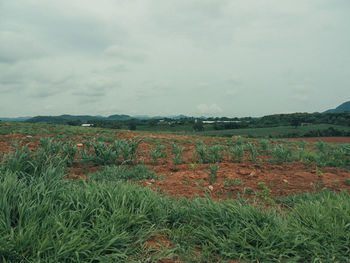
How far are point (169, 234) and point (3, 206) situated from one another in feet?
5.25

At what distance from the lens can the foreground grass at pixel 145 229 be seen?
6.20ft

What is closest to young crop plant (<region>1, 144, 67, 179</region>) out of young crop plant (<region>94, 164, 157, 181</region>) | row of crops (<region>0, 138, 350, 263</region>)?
row of crops (<region>0, 138, 350, 263</region>)

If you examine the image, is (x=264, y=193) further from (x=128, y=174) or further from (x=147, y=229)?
(x=128, y=174)

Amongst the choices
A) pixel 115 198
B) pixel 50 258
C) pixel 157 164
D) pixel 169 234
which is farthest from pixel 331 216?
pixel 157 164

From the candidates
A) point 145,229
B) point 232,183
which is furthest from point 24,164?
point 232,183

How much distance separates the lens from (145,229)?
2.32 metres

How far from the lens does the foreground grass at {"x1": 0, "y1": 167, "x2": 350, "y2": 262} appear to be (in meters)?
1.89

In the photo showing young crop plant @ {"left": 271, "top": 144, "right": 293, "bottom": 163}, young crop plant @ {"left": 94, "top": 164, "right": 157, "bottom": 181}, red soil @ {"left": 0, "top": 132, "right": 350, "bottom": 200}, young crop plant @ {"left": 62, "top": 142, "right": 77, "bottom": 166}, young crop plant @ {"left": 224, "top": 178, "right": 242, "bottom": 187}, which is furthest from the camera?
young crop plant @ {"left": 271, "top": 144, "right": 293, "bottom": 163}

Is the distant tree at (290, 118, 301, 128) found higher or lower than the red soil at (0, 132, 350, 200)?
higher

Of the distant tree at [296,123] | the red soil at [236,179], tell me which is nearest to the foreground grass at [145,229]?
the red soil at [236,179]

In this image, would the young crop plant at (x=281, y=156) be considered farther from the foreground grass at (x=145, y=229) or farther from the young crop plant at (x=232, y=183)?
the foreground grass at (x=145, y=229)

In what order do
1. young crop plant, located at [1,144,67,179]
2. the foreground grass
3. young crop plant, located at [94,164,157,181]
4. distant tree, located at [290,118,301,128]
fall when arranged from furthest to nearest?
distant tree, located at [290,118,301,128] < young crop plant, located at [94,164,157,181] < young crop plant, located at [1,144,67,179] < the foreground grass

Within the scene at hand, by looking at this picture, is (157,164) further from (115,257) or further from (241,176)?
(115,257)

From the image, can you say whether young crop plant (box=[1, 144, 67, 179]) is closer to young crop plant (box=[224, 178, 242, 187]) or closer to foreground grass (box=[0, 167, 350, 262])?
foreground grass (box=[0, 167, 350, 262])
